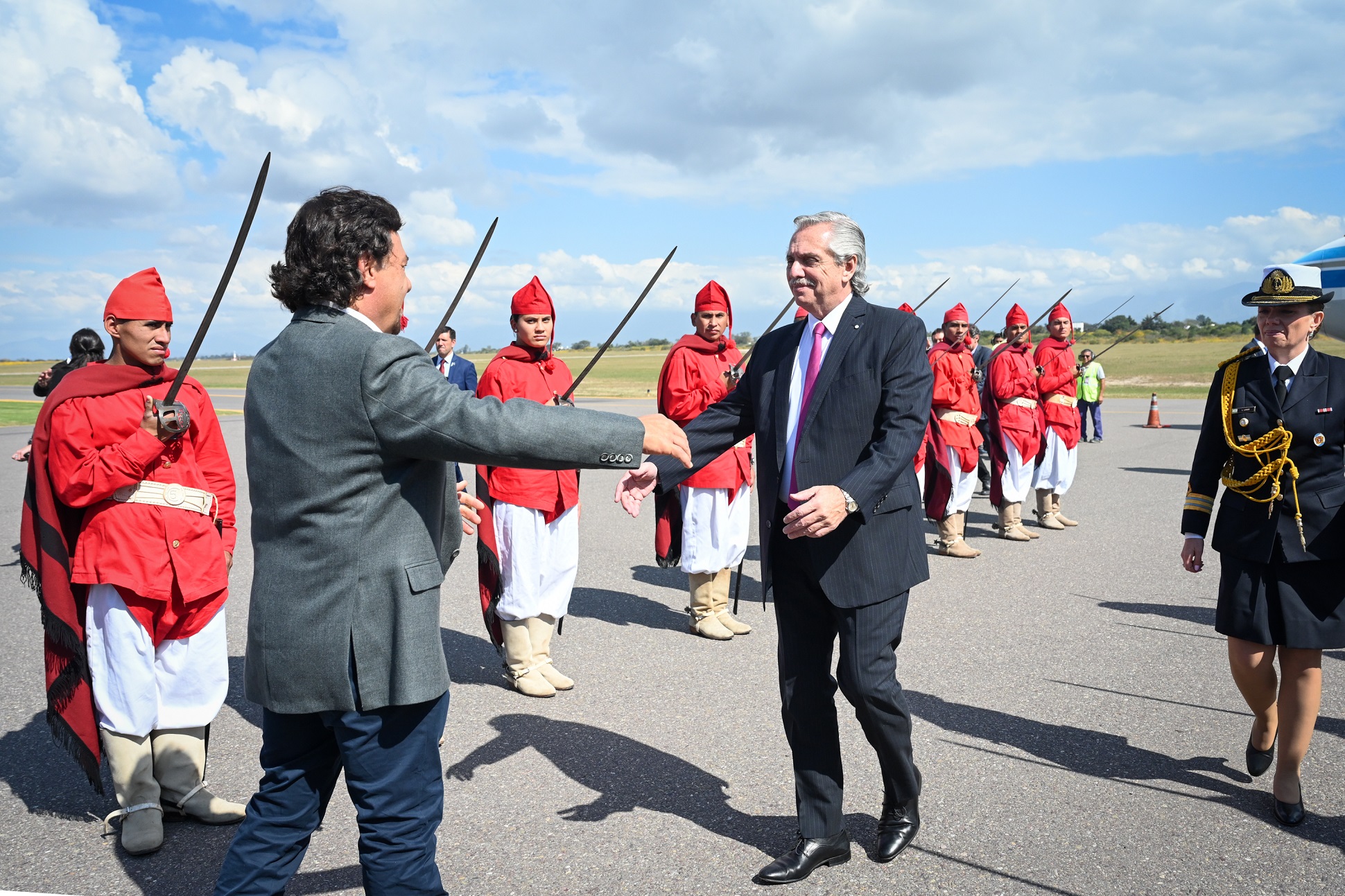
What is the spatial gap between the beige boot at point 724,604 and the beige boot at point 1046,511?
5.05m

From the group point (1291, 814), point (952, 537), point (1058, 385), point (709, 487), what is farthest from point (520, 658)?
point (1058, 385)

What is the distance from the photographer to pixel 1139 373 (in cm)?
4238

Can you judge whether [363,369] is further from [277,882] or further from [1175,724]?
[1175,724]

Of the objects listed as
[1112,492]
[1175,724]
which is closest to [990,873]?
[1175,724]

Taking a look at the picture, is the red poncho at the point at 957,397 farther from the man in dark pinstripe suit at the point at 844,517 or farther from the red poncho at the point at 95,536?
the red poncho at the point at 95,536

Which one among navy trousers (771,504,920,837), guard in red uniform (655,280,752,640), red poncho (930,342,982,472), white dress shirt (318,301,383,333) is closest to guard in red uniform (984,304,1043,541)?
red poncho (930,342,982,472)

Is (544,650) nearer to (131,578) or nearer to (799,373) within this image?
(131,578)

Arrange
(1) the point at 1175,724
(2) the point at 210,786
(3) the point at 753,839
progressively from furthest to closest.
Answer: (1) the point at 1175,724, (2) the point at 210,786, (3) the point at 753,839

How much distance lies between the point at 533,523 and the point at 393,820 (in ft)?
10.2

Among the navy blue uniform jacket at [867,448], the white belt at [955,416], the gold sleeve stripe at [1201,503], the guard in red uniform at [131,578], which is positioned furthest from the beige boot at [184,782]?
the white belt at [955,416]

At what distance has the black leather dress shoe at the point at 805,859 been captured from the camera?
3.25 m

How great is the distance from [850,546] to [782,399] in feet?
1.86

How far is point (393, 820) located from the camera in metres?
2.46

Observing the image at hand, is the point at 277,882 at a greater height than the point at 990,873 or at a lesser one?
greater
